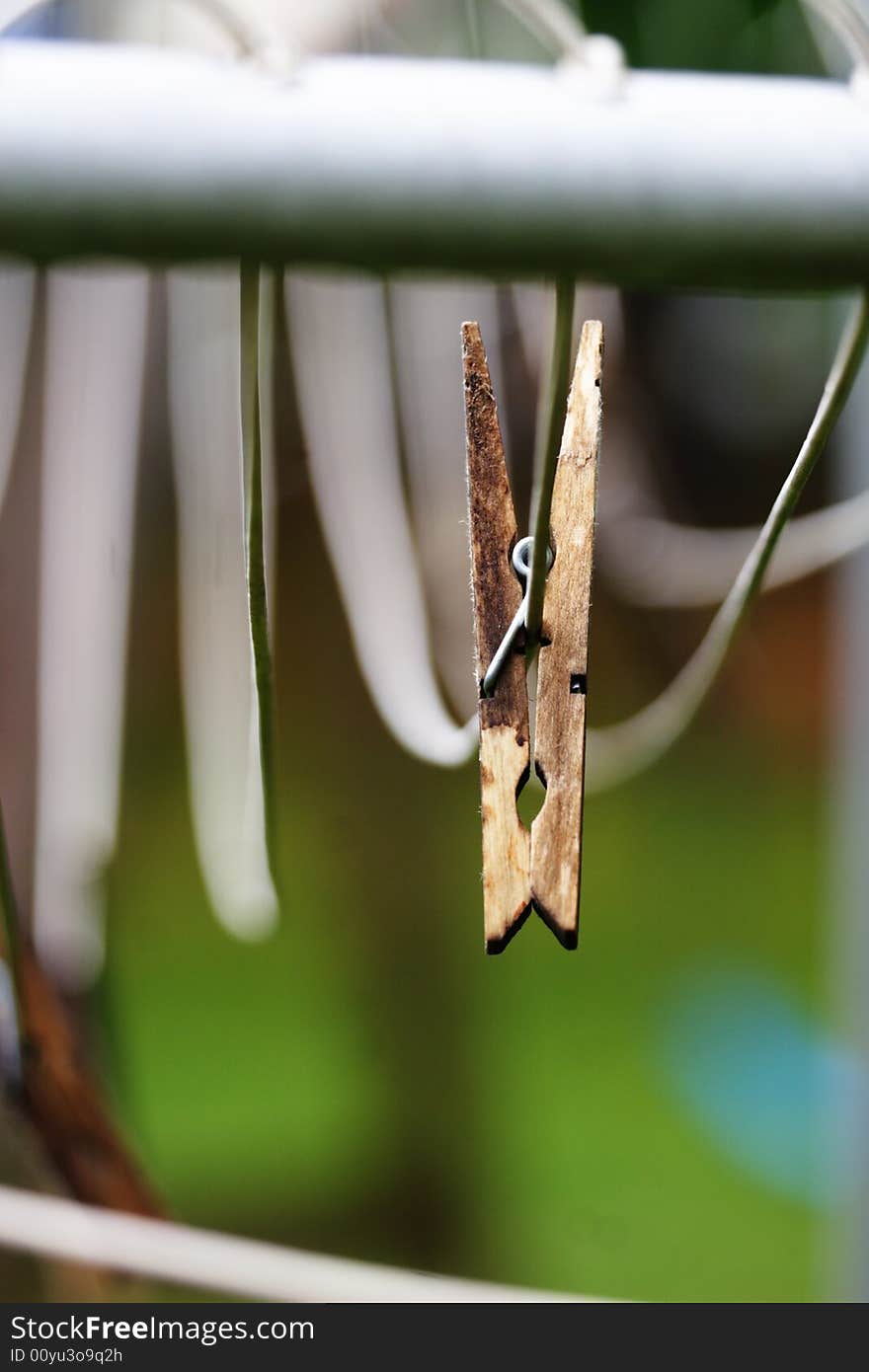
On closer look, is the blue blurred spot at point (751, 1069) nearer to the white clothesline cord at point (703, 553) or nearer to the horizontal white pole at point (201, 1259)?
the white clothesline cord at point (703, 553)

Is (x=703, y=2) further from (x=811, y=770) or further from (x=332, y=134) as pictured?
(x=332, y=134)

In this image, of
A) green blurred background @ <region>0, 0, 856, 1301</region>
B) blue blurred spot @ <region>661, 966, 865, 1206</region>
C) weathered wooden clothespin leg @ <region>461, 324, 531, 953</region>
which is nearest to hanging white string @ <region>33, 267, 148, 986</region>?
weathered wooden clothespin leg @ <region>461, 324, 531, 953</region>

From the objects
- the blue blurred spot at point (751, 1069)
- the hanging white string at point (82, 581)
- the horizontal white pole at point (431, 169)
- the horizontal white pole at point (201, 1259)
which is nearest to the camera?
the horizontal white pole at point (431, 169)

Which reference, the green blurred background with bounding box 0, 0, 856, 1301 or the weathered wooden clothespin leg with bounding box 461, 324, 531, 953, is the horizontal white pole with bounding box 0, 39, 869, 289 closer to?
the weathered wooden clothespin leg with bounding box 461, 324, 531, 953

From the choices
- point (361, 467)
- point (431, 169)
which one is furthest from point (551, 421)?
point (361, 467)

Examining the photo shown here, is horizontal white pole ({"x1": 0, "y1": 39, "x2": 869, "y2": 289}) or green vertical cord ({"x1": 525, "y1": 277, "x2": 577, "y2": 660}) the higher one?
horizontal white pole ({"x1": 0, "y1": 39, "x2": 869, "y2": 289})

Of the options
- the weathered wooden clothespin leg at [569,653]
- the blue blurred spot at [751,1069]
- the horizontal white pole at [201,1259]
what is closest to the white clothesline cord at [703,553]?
the weathered wooden clothespin leg at [569,653]

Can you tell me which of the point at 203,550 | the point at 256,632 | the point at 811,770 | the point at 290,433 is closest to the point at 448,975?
the point at 811,770
